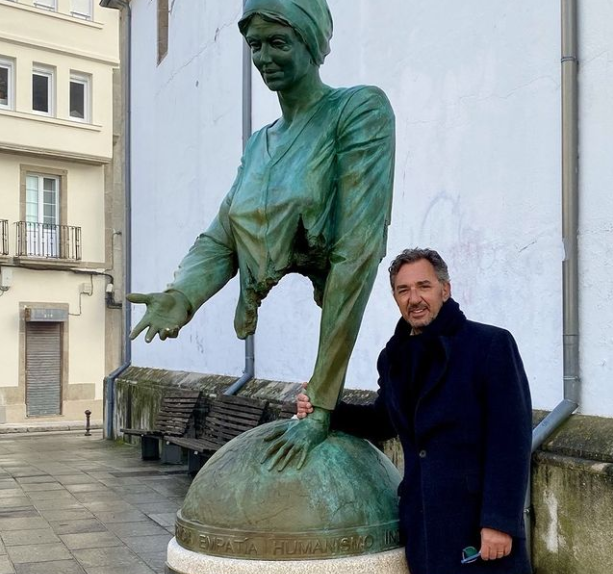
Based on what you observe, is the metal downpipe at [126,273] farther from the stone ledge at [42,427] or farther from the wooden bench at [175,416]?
the stone ledge at [42,427]

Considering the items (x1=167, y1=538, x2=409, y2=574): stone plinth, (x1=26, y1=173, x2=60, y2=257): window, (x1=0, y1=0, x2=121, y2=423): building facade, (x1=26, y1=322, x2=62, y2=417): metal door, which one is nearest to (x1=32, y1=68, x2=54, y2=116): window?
(x1=0, y1=0, x2=121, y2=423): building facade

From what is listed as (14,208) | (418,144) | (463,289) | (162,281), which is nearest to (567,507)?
(463,289)

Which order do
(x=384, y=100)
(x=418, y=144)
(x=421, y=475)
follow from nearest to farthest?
(x=421, y=475), (x=384, y=100), (x=418, y=144)

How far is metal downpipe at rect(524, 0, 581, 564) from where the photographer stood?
19.2ft

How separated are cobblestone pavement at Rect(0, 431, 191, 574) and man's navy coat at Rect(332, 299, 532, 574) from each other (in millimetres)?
4046

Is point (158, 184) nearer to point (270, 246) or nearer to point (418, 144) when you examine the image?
point (418, 144)

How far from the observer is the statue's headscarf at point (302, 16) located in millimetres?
2656

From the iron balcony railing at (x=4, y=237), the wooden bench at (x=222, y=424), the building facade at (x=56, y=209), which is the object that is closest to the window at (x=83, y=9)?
the building facade at (x=56, y=209)

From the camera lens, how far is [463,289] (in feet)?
22.9

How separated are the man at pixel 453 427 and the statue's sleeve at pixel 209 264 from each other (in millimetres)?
636

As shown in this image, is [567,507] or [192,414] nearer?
[567,507]

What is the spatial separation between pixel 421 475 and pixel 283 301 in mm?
7153

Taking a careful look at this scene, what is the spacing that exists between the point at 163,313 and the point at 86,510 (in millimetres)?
6142

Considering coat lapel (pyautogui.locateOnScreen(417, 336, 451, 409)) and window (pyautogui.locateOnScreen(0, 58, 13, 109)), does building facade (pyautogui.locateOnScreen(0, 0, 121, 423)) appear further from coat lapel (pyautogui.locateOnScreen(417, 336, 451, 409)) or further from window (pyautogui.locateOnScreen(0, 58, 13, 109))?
coat lapel (pyautogui.locateOnScreen(417, 336, 451, 409))
